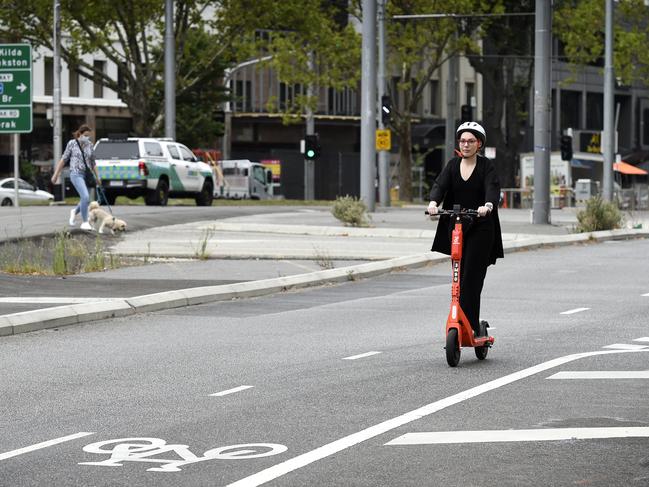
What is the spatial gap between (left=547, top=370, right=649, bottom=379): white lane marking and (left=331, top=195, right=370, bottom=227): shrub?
63.9ft

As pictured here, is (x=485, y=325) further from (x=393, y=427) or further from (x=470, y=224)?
(x=393, y=427)

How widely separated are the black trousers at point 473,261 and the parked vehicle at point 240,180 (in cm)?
6072

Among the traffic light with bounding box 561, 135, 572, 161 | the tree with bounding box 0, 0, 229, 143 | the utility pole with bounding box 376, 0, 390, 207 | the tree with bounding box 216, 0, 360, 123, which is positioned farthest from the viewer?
the traffic light with bounding box 561, 135, 572, 161

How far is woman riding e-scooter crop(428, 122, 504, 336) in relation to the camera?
38.6 feet

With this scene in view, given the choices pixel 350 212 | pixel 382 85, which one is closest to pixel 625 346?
pixel 350 212

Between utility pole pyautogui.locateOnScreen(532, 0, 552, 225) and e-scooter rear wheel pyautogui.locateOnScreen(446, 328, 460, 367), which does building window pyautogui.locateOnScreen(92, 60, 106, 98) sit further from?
e-scooter rear wheel pyautogui.locateOnScreen(446, 328, 460, 367)

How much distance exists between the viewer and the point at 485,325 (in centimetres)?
1196

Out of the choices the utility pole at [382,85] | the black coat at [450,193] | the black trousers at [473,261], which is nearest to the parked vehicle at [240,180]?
the utility pole at [382,85]

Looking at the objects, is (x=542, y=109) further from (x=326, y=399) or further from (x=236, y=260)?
(x=326, y=399)

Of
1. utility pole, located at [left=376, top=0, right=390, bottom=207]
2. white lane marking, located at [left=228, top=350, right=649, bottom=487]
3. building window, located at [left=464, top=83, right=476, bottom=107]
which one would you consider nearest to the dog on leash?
white lane marking, located at [left=228, top=350, right=649, bottom=487]

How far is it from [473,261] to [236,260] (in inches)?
421

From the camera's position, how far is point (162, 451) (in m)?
8.20

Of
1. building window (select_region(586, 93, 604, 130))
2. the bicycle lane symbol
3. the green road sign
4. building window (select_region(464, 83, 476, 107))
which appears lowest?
the bicycle lane symbol

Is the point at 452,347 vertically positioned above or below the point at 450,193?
below
